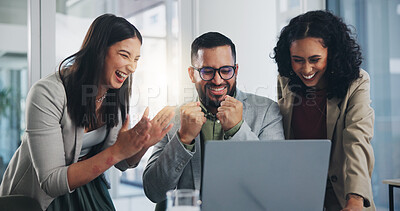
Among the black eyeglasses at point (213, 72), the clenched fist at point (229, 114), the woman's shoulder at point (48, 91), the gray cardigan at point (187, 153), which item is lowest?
the gray cardigan at point (187, 153)

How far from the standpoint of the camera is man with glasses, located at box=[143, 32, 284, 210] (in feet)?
5.83

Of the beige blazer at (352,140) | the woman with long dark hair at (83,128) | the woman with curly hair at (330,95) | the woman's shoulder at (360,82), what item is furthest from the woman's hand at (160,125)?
the woman's shoulder at (360,82)

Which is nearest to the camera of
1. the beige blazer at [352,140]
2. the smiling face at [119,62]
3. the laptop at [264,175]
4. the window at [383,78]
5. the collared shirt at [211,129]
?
the laptop at [264,175]

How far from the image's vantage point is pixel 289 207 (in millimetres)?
1206

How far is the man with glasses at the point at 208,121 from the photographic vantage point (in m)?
1.78

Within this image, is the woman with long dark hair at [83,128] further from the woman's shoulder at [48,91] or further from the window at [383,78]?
the window at [383,78]

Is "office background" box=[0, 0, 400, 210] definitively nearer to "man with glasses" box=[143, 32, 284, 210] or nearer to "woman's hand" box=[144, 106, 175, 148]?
"man with glasses" box=[143, 32, 284, 210]

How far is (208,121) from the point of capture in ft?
6.59

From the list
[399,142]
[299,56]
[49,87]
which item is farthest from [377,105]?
[49,87]

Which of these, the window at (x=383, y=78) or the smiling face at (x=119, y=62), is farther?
the window at (x=383, y=78)

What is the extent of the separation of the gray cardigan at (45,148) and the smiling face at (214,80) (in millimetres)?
619

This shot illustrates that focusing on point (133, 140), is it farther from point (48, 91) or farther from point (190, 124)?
point (48, 91)

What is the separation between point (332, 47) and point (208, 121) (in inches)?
26.7

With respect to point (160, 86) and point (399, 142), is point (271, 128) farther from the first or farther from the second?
point (399, 142)
